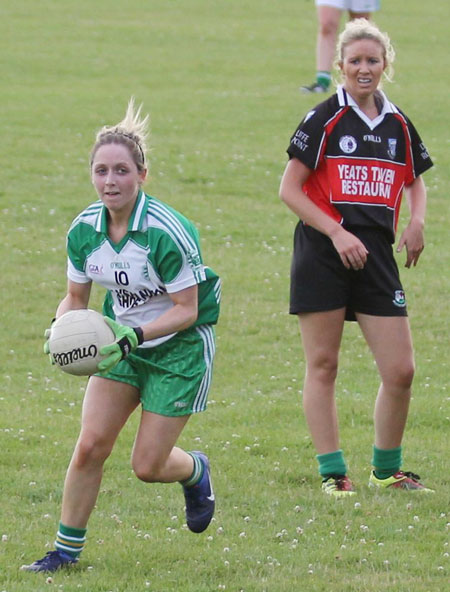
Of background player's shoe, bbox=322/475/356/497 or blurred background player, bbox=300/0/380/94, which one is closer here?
background player's shoe, bbox=322/475/356/497

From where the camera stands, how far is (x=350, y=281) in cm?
693

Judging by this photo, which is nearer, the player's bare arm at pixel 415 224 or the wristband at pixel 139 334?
the wristband at pixel 139 334

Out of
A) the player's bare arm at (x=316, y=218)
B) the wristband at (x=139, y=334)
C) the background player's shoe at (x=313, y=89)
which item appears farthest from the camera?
the background player's shoe at (x=313, y=89)

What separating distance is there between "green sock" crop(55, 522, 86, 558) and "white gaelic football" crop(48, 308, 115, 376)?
2.43ft

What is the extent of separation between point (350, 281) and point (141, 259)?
1.54 m

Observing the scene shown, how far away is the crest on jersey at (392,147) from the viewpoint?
6.91 m

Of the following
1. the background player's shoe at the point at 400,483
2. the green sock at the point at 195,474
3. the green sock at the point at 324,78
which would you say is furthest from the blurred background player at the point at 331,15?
the green sock at the point at 195,474

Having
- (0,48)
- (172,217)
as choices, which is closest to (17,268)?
(172,217)

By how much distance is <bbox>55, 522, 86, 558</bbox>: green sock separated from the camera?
5.85 m

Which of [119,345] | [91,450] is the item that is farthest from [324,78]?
[119,345]

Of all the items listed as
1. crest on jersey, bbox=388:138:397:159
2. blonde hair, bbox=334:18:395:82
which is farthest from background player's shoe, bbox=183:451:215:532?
blonde hair, bbox=334:18:395:82

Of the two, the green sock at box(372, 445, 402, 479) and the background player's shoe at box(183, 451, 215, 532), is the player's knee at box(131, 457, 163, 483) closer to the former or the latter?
the background player's shoe at box(183, 451, 215, 532)

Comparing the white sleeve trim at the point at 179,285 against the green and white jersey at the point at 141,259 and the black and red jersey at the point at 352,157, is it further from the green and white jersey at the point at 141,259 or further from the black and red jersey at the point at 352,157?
the black and red jersey at the point at 352,157

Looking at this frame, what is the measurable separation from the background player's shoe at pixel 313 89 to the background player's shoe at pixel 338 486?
554 inches
